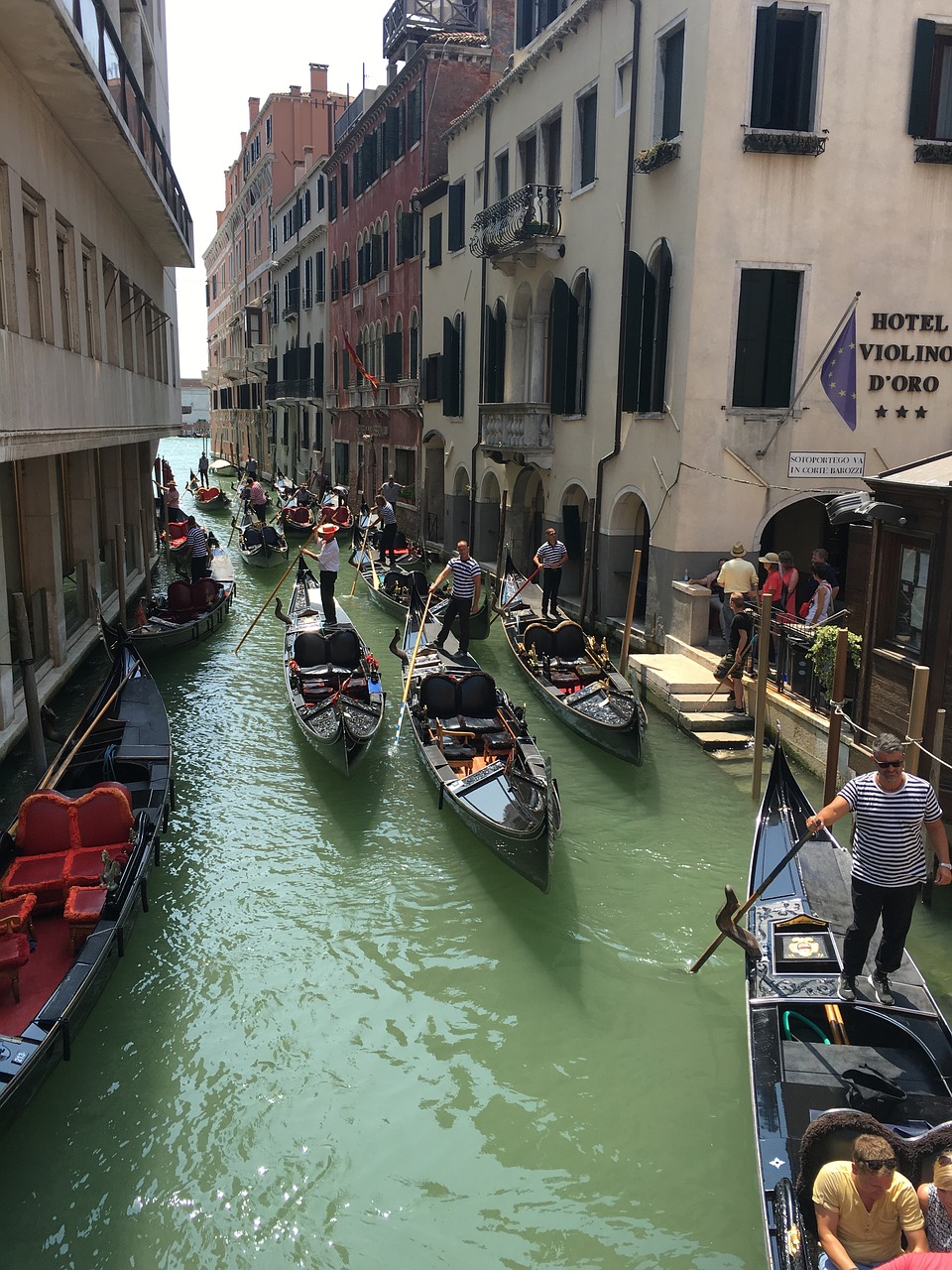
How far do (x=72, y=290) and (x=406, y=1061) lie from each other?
8.19 m

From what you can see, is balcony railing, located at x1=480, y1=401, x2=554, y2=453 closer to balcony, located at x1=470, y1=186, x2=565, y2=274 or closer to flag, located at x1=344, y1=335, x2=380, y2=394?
balcony, located at x1=470, y1=186, x2=565, y2=274

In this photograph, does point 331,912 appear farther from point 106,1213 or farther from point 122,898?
point 106,1213

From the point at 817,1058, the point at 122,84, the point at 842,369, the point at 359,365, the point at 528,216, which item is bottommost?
the point at 817,1058

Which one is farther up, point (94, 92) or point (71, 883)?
point (94, 92)

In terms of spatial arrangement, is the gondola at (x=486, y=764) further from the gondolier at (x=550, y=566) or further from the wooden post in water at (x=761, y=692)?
the gondolier at (x=550, y=566)

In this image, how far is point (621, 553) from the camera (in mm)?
Result: 13102

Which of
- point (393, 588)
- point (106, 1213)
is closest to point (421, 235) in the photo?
point (393, 588)

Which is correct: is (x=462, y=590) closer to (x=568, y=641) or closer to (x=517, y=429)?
(x=568, y=641)

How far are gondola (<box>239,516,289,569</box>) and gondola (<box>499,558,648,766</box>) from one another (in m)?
8.57

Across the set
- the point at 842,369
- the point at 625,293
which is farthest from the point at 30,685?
the point at 842,369

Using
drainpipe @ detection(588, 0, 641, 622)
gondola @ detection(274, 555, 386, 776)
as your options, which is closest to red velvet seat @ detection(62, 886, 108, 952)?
gondola @ detection(274, 555, 386, 776)

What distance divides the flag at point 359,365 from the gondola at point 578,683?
12.9 metres

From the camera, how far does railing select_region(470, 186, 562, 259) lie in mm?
13961

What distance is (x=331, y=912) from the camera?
6523 millimetres
